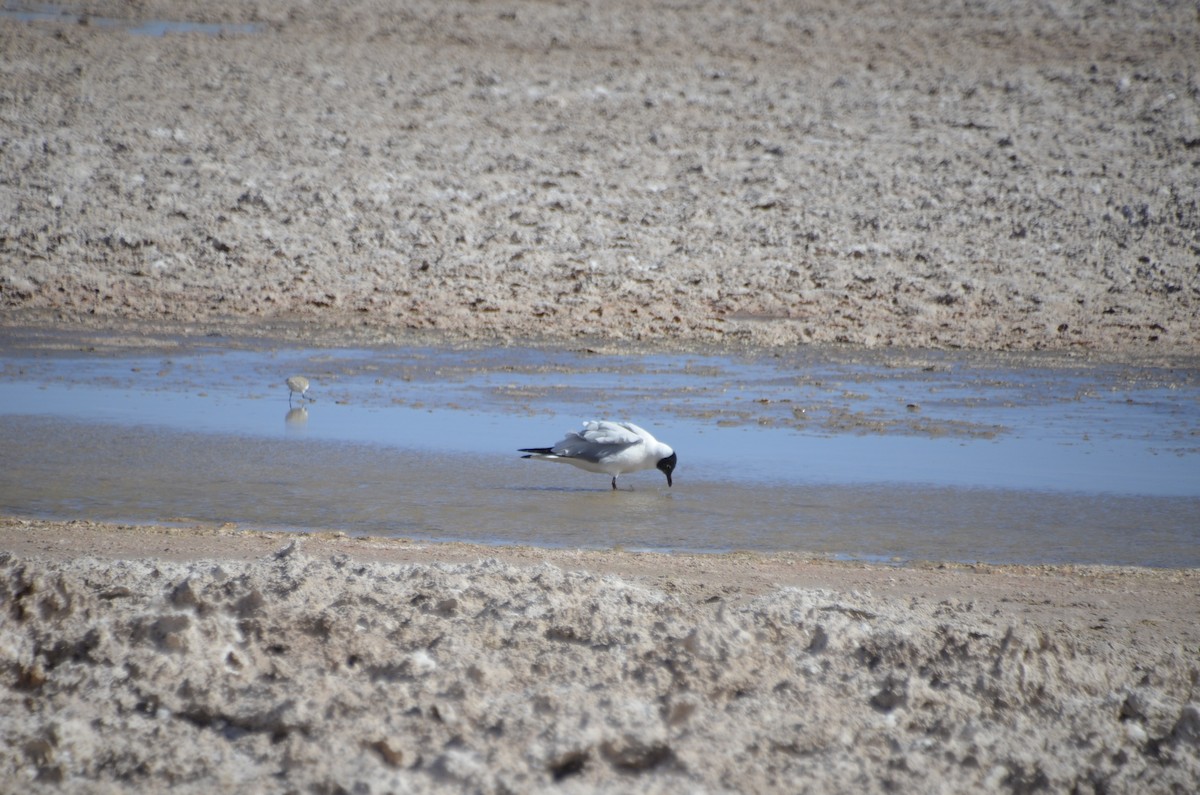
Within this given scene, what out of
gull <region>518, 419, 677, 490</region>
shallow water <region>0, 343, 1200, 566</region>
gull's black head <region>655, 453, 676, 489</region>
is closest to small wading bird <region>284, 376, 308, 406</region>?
shallow water <region>0, 343, 1200, 566</region>

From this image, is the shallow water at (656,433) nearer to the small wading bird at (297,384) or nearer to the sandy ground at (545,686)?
the small wading bird at (297,384)

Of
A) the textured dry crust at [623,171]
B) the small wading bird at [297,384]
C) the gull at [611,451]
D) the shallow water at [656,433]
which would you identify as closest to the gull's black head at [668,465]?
the gull at [611,451]

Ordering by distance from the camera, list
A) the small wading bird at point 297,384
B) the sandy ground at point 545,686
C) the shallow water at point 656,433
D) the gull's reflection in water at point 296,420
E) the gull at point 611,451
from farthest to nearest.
A: the small wading bird at point 297,384 < the gull's reflection in water at point 296,420 < the gull at point 611,451 < the shallow water at point 656,433 < the sandy ground at point 545,686

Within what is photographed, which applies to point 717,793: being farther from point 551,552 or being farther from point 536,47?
point 536,47

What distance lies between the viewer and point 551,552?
6.11 metres

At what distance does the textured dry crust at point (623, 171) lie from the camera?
13633 millimetres

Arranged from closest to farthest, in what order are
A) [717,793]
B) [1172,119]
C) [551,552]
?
[717,793] < [551,552] < [1172,119]

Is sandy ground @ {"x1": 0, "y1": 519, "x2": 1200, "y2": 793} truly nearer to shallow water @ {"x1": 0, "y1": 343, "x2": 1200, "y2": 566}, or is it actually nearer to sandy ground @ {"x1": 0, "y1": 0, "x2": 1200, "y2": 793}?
sandy ground @ {"x1": 0, "y1": 0, "x2": 1200, "y2": 793}

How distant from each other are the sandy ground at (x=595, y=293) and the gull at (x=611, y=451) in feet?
5.66

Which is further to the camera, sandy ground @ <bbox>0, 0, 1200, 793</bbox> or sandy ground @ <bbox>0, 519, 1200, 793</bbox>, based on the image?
sandy ground @ <bbox>0, 0, 1200, 793</bbox>

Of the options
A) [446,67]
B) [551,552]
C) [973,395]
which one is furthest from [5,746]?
[446,67]

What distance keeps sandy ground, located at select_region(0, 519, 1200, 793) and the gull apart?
105 inches

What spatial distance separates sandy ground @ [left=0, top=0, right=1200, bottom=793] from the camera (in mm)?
3572

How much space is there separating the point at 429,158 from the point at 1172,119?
924cm
